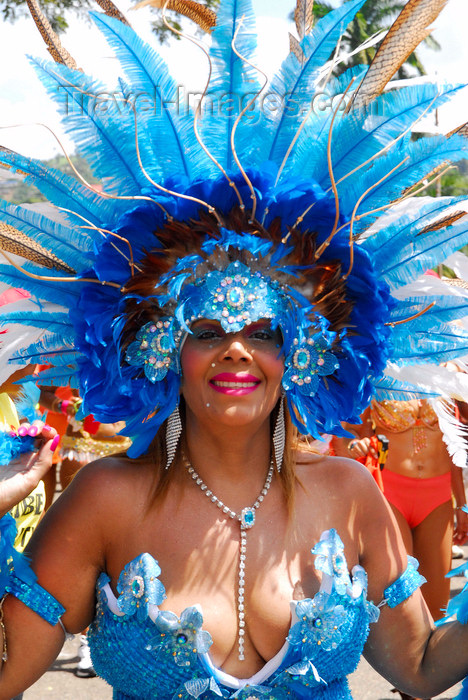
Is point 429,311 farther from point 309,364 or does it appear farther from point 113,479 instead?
point 113,479

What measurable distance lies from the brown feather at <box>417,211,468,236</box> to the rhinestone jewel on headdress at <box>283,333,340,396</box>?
388 mm

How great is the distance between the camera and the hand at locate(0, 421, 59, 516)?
6.28ft

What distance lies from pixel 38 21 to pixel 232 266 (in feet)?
2.56

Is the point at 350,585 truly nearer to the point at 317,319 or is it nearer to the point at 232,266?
the point at 317,319

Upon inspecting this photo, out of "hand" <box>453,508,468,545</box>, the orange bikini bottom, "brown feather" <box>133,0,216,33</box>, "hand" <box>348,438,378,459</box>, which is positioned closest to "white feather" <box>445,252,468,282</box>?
"brown feather" <box>133,0,216,33</box>

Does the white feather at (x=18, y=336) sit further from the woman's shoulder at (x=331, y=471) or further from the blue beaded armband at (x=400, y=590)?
the blue beaded armband at (x=400, y=590)

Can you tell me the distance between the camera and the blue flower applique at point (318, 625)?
74.9 inches

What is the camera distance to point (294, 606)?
6.36ft

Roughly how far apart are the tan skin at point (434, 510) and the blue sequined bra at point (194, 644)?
1.93 m

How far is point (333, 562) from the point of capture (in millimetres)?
1997

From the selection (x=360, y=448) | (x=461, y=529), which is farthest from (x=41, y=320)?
(x=461, y=529)

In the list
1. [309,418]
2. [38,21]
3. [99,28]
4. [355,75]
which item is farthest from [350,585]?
[38,21]

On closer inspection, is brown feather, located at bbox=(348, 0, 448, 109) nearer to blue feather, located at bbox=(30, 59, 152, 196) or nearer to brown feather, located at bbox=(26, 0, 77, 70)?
blue feather, located at bbox=(30, 59, 152, 196)

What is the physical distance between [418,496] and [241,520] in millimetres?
2317
